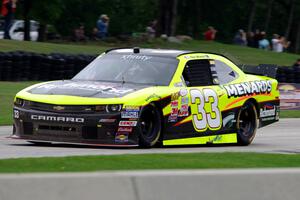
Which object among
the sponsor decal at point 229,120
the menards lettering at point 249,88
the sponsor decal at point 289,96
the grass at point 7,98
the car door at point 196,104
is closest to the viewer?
the car door at point 196,104

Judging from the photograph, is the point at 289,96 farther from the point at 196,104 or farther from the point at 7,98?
the point at 196,104

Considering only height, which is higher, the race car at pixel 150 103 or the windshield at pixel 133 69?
the windshield at pixel 133 69

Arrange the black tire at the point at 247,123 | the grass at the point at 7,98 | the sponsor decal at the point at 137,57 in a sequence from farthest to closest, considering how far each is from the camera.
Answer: the grass at the point at 7,98 < the black tire at the point at 247,123 < the sponsor decal at the point at 137,57

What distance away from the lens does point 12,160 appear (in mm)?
8797

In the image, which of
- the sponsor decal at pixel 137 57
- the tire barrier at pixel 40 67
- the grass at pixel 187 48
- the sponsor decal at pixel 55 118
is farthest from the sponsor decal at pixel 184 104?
the grass at pixel 187 48

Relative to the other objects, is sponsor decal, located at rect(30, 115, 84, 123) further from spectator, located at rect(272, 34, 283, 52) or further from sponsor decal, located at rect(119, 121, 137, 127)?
spectator, located at rect(272, 34, 283, 52)

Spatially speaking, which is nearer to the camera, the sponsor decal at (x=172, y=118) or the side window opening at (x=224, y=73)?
the sponsor decal at (x=172, y=118)

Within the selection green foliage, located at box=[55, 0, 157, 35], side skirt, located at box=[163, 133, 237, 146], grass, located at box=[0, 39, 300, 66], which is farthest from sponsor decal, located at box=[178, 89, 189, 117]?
green foliage, located at box=[55, 0, 157, 35]

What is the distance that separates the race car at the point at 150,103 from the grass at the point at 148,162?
1320mm

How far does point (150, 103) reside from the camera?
465 inches

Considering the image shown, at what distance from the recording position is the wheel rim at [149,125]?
38.9 feet

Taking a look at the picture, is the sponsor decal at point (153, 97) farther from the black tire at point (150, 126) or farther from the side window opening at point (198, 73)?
the side window opening at point (198, 73)

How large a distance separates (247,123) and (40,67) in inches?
498

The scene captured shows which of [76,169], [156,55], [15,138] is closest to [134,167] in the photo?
[76,169]
